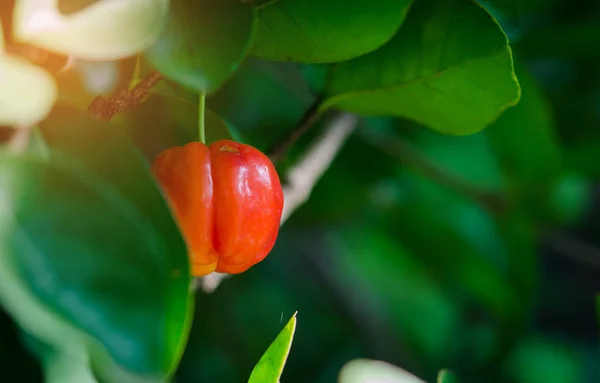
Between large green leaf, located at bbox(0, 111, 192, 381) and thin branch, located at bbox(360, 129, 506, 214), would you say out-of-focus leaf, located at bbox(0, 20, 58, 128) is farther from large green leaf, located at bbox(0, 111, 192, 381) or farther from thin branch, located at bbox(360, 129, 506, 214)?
thin branch, located at bbox(360, 129, 506, 214)

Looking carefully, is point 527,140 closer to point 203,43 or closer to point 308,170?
point 308,170

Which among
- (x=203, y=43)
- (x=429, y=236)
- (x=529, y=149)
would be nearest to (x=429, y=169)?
(x=429, y=236)

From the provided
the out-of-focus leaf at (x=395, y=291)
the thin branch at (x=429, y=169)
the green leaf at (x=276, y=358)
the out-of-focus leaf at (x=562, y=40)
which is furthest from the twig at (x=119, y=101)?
the out-of-focus leaf at (x=395, y=291)

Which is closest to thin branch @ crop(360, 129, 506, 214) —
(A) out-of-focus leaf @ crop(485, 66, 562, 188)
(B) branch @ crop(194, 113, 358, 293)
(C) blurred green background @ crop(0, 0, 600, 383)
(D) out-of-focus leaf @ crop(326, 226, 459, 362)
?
(C) blurred green background @ crop(0, 0, 600, 383)

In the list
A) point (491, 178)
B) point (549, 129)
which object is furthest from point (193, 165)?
point (491, 178)

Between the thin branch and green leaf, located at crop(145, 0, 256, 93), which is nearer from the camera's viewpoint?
green leaf, located at crop(145, 0, 256, 93)
